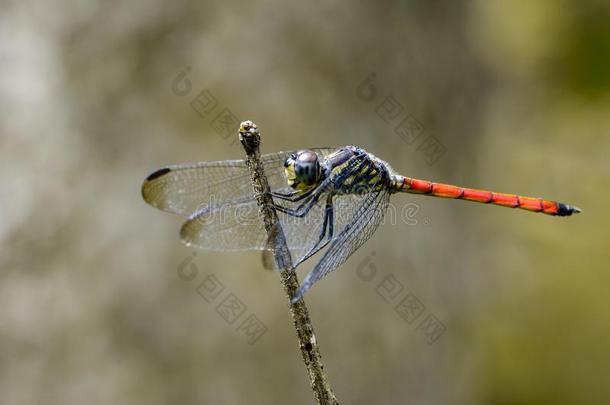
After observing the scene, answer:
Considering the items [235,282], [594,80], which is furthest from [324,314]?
[594,80]

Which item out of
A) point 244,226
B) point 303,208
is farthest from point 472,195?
point 244,226

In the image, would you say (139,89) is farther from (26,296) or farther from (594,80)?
(594,80)

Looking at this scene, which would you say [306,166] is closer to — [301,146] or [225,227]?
[225,227]

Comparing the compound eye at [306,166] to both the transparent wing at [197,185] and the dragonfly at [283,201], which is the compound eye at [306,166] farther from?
the transparent wing at [197,185]

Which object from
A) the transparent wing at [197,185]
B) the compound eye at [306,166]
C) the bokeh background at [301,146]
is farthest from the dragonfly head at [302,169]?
the bokeh background at [301,146]

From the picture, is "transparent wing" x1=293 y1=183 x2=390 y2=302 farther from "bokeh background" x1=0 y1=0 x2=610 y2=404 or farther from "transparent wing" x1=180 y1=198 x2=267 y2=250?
"bokeh background" x1=0 y1=0 x2=610 y2=404

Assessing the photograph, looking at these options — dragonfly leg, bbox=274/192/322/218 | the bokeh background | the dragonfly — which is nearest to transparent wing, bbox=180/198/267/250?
the dragonfly
